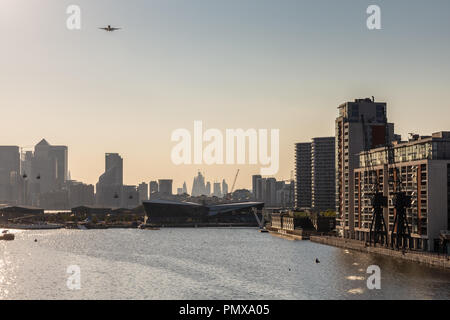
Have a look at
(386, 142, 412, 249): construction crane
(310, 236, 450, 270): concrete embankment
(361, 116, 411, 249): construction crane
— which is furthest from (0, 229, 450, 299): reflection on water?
(361, 116, 411, 249): construction crane

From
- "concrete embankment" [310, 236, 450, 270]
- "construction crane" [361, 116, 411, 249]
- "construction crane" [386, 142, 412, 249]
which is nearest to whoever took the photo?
"concrete embankment" [310, 236, 450, 270]

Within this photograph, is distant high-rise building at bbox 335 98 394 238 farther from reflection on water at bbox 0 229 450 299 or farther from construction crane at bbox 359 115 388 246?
reflection on water at bbox 0 229 450 299

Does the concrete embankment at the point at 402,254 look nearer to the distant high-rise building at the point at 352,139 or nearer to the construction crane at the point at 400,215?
the construction crane at the point at 400,215

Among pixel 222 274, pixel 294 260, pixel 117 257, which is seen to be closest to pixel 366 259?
pixel 294 260

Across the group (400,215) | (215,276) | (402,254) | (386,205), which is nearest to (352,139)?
(386,205)

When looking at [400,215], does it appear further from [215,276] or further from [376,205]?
[215,276]

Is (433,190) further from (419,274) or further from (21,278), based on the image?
(21,278)

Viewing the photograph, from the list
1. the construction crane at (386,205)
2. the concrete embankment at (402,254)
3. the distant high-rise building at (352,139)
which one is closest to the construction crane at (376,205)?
the construction crane at (386,205)
